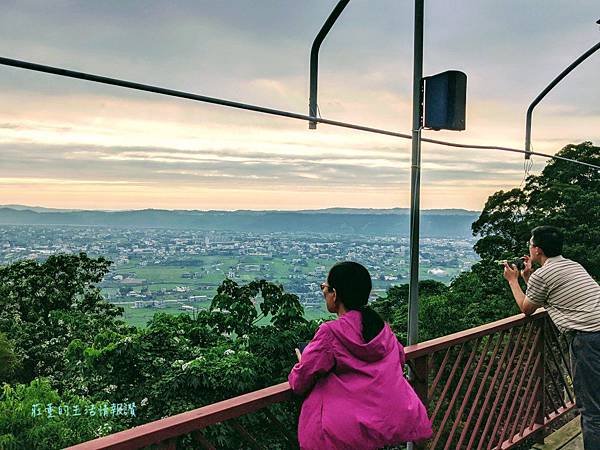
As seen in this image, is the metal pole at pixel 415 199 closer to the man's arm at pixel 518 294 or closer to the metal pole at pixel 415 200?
the metal pole at pixel 415 200

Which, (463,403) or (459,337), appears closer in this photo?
(459,337)

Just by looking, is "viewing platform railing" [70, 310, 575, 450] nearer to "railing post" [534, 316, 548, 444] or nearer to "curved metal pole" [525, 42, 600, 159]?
"railing post" [534, 316, 548, 444]

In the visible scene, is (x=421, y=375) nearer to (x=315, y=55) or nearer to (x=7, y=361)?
(x=315, y=55)

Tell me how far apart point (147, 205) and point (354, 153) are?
376 centimetres

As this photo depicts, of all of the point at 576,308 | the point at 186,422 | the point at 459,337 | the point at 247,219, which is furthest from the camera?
the point at 247,219

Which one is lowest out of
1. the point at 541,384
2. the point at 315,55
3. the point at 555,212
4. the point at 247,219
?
the point at 541,384

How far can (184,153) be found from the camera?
14.1 metres

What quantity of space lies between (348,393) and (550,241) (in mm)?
1620

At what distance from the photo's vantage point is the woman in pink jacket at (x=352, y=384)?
1472 mm

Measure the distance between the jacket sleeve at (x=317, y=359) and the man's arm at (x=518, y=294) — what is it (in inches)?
61.9

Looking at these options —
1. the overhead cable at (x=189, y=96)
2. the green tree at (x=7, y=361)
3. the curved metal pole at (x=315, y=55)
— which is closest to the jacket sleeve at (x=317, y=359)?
the overhead cable at (x=189, y=96)

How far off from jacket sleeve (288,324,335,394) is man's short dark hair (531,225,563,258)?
63.4 inches

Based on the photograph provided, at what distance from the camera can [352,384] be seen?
1.48m

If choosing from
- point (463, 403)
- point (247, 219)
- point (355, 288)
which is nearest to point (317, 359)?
point (355, 288)
